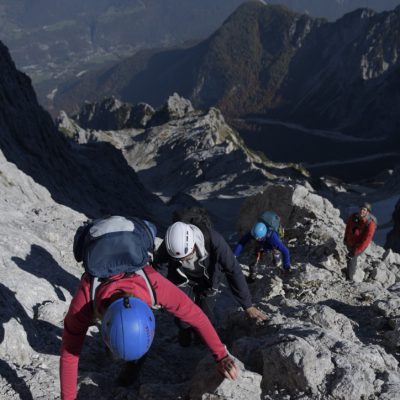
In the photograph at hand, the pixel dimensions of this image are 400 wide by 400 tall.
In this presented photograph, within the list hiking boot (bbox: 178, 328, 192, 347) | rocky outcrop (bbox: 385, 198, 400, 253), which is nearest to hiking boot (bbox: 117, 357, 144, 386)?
hiking boot (bbox: 178, 328, 192, 347)

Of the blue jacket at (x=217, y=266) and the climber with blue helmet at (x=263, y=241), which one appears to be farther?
the climber with blue helmet at (x=263, y=241)

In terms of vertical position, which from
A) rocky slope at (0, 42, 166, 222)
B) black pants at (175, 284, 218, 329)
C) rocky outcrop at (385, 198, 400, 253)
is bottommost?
rocky outcrop at (385, 198, 400, 253)

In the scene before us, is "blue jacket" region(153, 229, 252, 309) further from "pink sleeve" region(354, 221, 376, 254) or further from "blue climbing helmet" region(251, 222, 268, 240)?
"pink sleeve" region(354, 221, 376, 254)

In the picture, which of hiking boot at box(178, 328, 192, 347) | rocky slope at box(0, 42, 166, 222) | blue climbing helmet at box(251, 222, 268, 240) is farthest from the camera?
rocky slope at box(0, 42, 166, 222)

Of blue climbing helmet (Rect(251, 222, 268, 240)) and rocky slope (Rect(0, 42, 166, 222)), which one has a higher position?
blue climbing helmet (Rect(251, 222, 268, 240))

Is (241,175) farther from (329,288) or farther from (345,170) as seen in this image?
(345,170)

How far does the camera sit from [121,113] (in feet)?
613

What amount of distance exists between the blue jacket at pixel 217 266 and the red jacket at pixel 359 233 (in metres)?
8.02

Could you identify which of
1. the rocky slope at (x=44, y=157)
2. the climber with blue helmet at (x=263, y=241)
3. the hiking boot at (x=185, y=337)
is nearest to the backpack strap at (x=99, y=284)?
the hiking boot at (x=185, y=337)

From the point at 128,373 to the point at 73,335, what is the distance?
5.41ft

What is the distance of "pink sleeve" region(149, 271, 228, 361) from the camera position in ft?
21.6

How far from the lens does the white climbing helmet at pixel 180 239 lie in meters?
7.98

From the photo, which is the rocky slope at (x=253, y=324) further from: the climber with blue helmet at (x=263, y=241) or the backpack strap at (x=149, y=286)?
the backpack strap at (x=149, y=286)

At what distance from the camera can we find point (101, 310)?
6.28 meters
